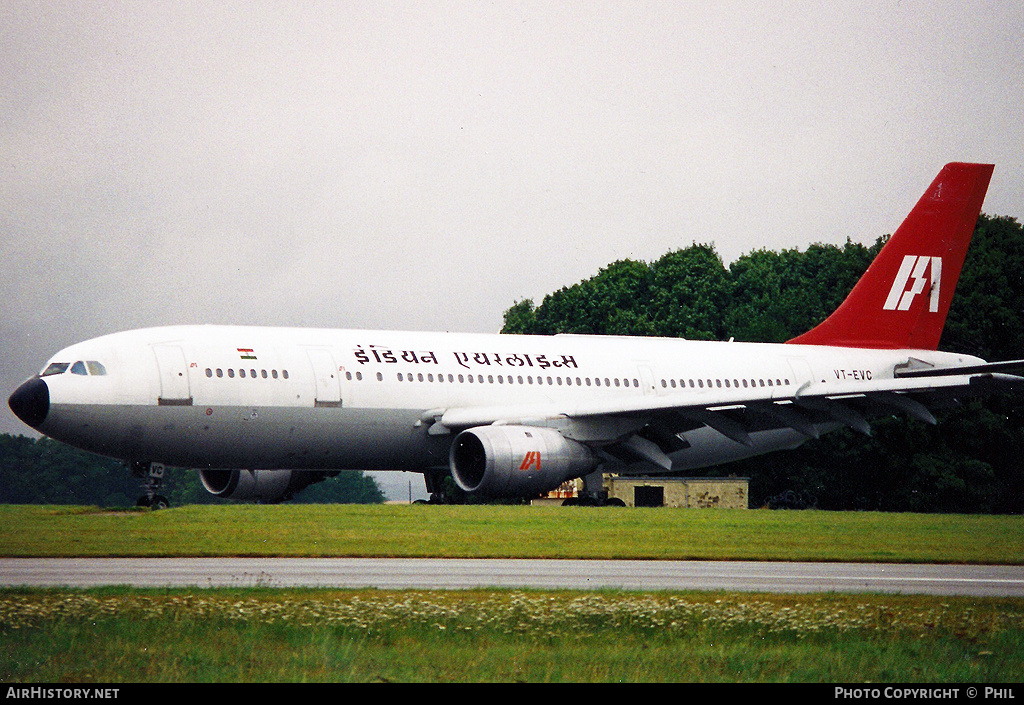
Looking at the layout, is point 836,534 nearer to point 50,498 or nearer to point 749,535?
point 749,535

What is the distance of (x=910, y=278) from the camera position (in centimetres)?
4309

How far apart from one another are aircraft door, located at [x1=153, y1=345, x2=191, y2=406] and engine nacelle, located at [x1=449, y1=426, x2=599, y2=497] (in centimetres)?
625

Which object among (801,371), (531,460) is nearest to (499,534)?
(531,460)

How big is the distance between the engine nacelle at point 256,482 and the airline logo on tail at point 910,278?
1966 cm

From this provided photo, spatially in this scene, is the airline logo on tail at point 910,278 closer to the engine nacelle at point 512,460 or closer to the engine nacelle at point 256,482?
the engine nacelle at point 512,460

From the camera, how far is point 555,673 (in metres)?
10.4

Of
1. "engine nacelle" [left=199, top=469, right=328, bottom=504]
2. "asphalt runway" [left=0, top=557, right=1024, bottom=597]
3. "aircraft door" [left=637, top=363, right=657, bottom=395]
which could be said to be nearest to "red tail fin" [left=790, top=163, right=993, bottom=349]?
"aircraft door" [left=637, top=363, right=657, bottom=395]

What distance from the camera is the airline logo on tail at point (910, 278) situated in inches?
1694

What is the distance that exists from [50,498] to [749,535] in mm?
77582

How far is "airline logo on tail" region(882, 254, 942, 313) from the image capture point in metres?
43.0

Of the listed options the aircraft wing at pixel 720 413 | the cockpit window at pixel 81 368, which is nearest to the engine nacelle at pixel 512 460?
the aircraft wing at pixel 720 413

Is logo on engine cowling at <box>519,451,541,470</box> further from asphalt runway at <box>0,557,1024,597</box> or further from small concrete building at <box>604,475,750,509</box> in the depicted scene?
small concrete building at <box>604,475,750,509</box>

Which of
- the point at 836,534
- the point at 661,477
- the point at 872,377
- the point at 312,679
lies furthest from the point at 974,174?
the point at 312,679

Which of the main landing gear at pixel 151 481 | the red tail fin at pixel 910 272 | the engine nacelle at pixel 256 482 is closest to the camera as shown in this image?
the main landing gear at pixel 151 481
